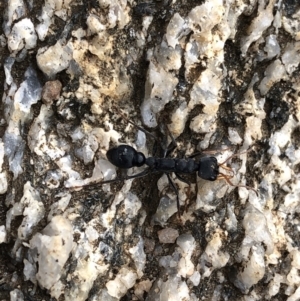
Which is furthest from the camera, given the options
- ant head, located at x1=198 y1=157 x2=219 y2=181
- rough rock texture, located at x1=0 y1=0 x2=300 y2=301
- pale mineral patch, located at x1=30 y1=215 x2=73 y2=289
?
ant head, located at x1=198 y1=157 x2=219 y2=181

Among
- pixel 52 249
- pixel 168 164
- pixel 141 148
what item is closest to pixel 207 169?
pixel 168 164

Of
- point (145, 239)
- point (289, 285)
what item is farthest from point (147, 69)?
point (289, 285)

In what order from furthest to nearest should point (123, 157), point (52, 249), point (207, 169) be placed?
point (207, 169)
point (123, 157)
point (52, 249)

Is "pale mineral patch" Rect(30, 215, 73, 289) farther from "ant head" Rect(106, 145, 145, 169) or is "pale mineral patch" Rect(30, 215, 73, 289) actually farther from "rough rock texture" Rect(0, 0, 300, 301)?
"ant head" Rect(106, 145, 145, 169)

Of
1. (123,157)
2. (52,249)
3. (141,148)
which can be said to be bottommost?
(52,249)

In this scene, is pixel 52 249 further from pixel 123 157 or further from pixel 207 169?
pixel 207 169

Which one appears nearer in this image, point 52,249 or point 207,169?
point 52,249

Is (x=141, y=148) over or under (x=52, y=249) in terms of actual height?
over

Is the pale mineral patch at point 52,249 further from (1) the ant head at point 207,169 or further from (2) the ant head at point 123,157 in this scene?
(1) the ant head at point 207,169

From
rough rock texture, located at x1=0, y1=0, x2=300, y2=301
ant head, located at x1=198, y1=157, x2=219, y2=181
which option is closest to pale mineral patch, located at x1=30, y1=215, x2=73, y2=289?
rough rock texture, located at x1=0, y1=0, x2=300, y2=301
